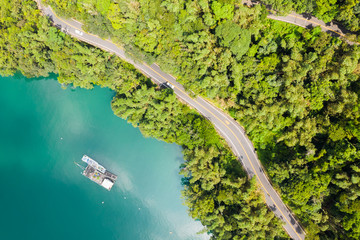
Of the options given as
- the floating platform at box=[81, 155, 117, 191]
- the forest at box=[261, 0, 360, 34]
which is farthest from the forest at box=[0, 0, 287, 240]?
the forest at box=[261, 0, 360, 34]

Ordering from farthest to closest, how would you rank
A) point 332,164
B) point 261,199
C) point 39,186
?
point 39,186, point 261,199, point 332,164

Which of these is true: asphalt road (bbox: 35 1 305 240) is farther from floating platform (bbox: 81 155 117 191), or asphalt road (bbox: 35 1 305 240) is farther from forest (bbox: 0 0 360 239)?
→ floating platform (bbox: 81 155 117 191)

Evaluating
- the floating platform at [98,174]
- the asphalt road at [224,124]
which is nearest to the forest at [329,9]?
the asphalt road at [224,124]

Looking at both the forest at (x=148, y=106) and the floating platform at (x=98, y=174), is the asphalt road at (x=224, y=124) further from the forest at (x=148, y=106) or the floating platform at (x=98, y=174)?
the floating platform at (x=98, y=174)

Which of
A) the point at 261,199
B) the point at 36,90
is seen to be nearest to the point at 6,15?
the point at 36,90

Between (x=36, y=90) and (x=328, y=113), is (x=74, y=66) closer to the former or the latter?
(x=36, y=90)
